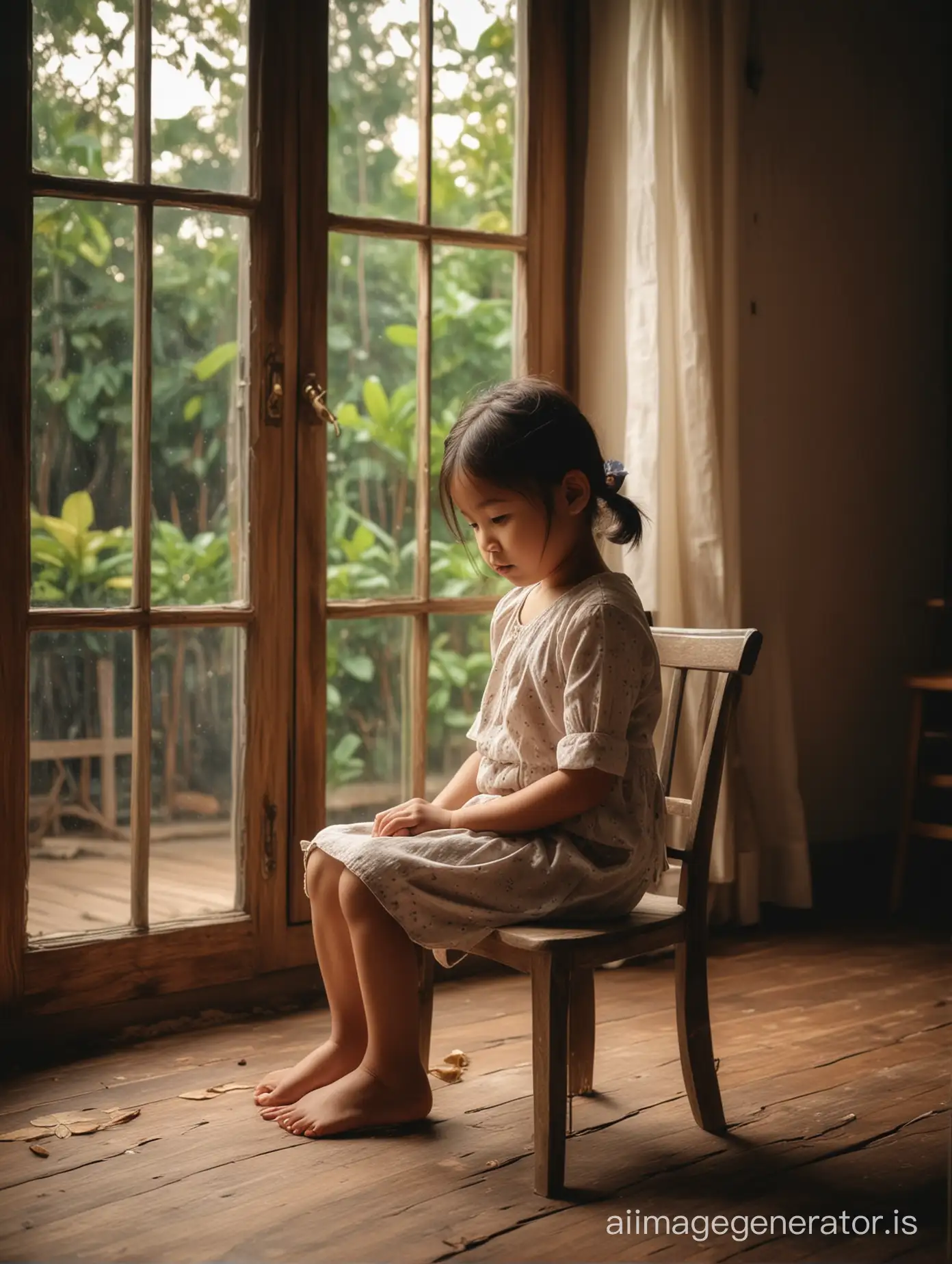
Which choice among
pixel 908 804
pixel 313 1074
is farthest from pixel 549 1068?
pixel 908 804

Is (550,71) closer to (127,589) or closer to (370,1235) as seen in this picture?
(127,589)

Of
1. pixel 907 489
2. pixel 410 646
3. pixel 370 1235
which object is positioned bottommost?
pixel 370 1235

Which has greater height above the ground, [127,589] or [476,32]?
[476,32]

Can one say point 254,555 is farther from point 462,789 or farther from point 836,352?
point 836,352

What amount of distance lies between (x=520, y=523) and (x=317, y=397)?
790mm

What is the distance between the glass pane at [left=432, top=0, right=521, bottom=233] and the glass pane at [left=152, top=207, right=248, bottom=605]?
1.52 feet

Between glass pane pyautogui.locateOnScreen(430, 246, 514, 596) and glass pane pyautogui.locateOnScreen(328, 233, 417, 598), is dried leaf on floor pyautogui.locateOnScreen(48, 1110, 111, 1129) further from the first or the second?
glass pane pyautogui.locateOnScreen(430, 246, 514, 596)

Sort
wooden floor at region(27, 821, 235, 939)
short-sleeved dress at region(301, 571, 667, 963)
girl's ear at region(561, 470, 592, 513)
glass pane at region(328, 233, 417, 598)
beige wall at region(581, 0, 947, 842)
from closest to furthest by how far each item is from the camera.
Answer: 1. short-sleeved dress at region(301, 571, 667, 963)
2. girl's ear at region(561, 470, 592, 513)
3. wooden floor at region(27, 821, 235, 939)
4. glass pane at region(328, 233, 417, 598)
5. beige wall at region(581, 0, 947, 842)

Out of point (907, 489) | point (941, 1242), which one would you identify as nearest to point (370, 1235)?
point (941, 1242)

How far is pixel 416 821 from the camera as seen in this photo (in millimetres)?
1855

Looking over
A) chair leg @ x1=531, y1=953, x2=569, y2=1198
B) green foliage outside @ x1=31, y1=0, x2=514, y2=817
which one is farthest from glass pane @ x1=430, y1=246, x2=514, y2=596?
chair leg @ x1=531, y1=953, x2=569, y2=1198

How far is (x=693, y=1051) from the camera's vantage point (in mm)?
1876

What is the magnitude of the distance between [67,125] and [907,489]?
2.22m

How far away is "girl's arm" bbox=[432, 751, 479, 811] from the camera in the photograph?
2000 mm
